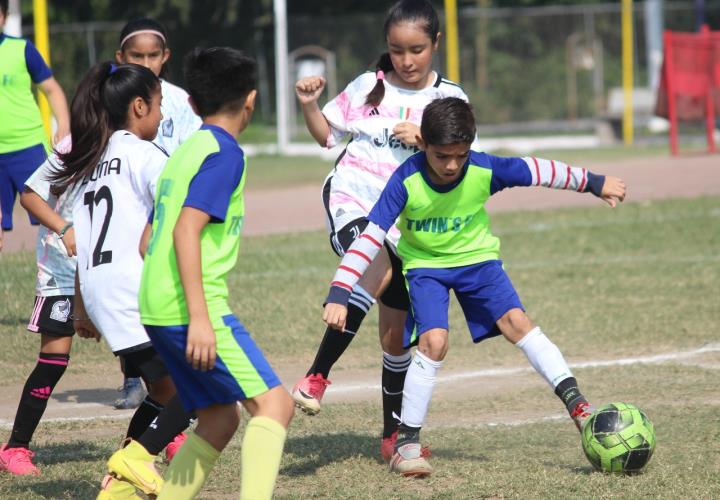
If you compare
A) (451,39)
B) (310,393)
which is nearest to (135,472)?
(310,393)

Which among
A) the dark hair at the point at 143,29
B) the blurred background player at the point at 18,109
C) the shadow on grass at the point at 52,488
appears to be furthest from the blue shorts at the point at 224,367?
the blurred background player at the point at 18,109

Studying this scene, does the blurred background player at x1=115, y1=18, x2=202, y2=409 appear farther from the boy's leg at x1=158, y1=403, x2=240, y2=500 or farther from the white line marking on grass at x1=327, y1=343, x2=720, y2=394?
the boy's leg at x1=158, y1=403, x2=240, y2=500

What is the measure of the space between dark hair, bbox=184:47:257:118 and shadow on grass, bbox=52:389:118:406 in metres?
3.01

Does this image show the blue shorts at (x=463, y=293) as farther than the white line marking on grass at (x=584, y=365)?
No

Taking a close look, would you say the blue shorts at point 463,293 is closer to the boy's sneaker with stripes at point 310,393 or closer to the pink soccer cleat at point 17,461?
the boy's sneaker with stripes at point 310,393

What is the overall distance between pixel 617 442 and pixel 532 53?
21730 millimetres

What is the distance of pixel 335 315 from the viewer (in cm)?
429

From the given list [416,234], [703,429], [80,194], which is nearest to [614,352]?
[703,429]

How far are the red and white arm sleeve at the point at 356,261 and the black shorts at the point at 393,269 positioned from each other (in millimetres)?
554

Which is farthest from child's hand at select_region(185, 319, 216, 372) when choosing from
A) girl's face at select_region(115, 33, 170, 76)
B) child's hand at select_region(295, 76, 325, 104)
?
girl's face at select_region(115, 33, 170, 76)

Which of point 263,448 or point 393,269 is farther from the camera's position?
point 393,269

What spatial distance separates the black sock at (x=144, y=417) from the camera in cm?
461

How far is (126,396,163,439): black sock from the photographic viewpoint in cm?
461

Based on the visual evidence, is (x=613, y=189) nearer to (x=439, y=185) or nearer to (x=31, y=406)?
(x=439, y=185)
